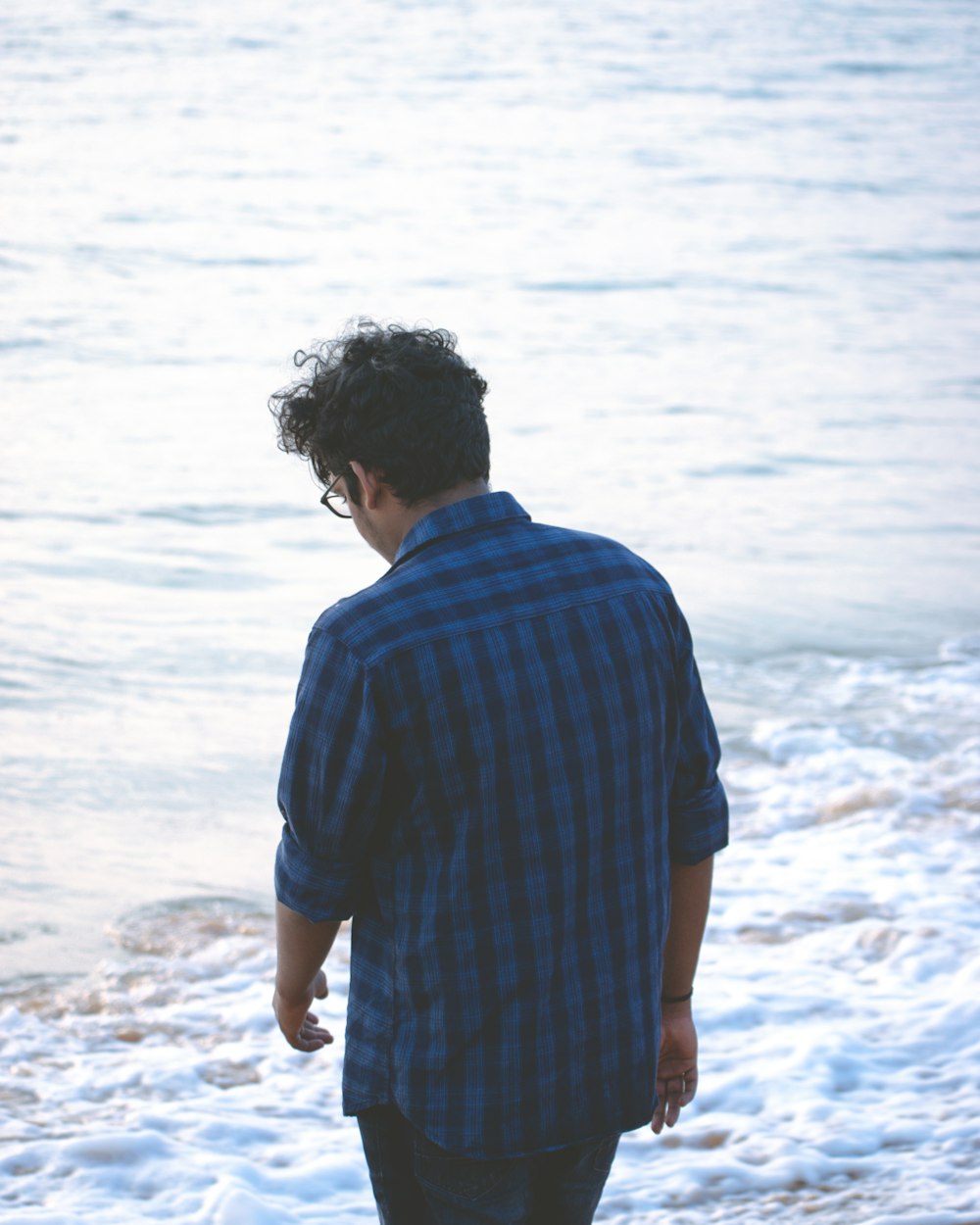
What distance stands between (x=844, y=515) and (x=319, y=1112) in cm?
714

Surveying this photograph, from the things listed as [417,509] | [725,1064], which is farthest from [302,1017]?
[725,1064]

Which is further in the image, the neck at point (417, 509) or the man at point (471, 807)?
the neck at point (417, 509)

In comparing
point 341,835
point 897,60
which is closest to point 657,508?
point 341,835

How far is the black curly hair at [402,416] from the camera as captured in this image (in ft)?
5.49

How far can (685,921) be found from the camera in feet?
6.33

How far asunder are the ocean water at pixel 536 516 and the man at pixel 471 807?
1.70 metres

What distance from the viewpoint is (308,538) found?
9.59 meters

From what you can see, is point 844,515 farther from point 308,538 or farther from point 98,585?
point 98,585

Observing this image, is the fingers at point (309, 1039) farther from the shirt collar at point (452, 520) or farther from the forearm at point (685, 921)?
the shirt collar at point (452, 520)

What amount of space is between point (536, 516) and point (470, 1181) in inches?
326

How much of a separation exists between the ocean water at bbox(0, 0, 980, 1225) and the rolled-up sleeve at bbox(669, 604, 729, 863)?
1.64 meters

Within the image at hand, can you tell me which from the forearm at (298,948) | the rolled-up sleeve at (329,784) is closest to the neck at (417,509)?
the rolled-up sleeve at (329,784)

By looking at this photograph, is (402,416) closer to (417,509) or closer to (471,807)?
(417,509)

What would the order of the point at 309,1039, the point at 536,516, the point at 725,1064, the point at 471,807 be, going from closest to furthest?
1. the point at 471,807
2. the point at 309,1039
3. the point at 725,1064
4. the point at 536,516
